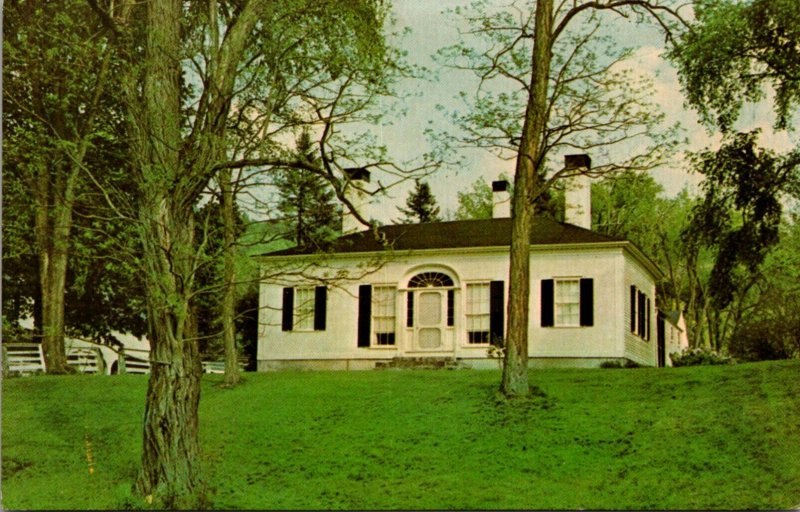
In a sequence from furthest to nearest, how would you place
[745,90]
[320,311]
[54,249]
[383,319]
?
[320,311] → [383,319] → [54,249] → [745,90]

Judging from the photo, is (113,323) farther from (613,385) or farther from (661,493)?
(661,493)

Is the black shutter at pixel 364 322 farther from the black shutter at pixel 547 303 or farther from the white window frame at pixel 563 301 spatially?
the white window frame at pixel 563 301

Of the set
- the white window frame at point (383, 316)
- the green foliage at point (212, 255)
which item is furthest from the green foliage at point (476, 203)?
the green foliage at point (212, 255)

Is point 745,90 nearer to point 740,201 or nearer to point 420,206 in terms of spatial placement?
point 740,201

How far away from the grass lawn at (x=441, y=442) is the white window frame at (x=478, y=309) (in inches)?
113

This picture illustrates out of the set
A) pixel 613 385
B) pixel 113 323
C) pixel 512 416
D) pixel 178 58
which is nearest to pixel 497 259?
pixel 613 385

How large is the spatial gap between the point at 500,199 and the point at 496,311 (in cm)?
198

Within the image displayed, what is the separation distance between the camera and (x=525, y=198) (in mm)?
11406

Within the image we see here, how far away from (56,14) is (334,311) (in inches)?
290

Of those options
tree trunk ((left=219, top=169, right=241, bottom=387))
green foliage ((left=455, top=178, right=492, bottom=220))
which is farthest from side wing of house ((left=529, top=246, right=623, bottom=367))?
tree trunk ((left=219, top=169, right=241, bottom=387))

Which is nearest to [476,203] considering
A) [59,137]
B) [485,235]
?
[485,235]

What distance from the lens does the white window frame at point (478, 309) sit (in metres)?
15.7

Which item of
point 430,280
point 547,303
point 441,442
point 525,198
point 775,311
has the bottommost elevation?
point 441,442

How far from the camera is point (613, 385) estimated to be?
12156mm
